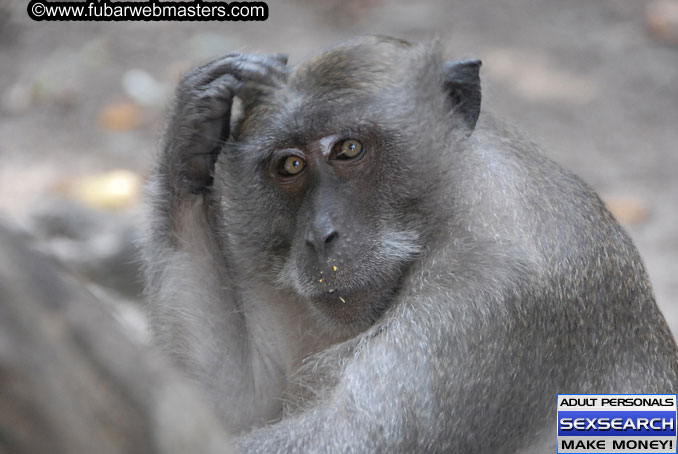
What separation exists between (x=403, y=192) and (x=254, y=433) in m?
1.19

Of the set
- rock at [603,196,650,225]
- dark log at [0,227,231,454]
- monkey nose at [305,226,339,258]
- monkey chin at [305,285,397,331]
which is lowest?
dark log at [0,227,231,454]

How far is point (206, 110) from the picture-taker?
420 cm

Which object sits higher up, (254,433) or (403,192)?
(403,192)

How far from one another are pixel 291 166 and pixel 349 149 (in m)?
0.29

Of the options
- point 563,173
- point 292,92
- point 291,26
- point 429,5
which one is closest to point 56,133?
point 291,26

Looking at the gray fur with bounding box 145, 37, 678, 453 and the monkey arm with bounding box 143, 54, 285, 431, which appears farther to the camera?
the monkey arm with bounding box 143, 54, 285, 431

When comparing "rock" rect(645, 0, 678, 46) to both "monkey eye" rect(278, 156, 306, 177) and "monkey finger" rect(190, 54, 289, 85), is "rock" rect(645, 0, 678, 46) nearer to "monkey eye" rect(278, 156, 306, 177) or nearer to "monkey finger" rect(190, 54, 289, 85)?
"monkey finger" rect(190, 54, 289, 85)

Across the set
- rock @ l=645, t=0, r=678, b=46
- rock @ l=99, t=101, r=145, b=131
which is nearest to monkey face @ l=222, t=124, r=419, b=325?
rock @ l=99, t=101, r=145, b=131

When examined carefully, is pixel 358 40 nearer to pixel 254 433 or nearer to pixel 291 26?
pixel 254 433

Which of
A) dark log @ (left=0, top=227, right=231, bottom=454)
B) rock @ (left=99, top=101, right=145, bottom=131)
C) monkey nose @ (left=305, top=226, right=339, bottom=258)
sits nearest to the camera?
dark log @ (left=0, top=227, right=231, bottom=454)

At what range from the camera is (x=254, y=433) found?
369 cm

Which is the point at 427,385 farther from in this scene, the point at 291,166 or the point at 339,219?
the point at 291,166

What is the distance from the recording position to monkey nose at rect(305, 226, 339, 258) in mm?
3682

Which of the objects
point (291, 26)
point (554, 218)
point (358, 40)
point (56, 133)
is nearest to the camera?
point (554, 218)
